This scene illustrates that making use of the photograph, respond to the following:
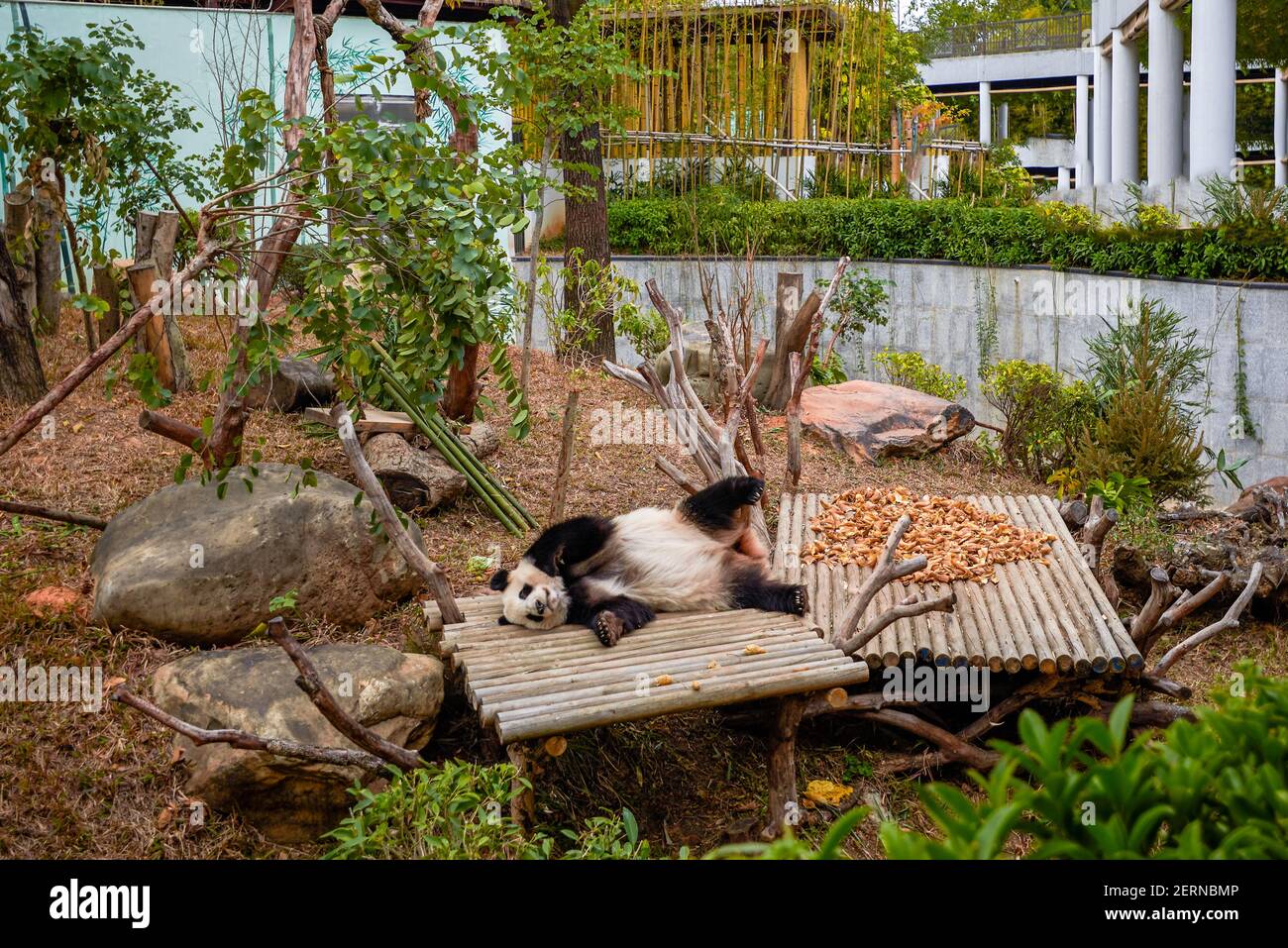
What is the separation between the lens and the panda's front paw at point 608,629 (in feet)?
14.6

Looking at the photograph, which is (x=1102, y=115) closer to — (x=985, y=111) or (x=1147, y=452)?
(x=985, y=111)

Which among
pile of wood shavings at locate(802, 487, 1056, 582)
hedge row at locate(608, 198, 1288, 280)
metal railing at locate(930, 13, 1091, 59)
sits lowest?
pile of wood shavings at locate(802, 487, 1056, 582)

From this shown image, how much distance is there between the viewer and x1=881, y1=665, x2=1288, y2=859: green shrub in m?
1.33

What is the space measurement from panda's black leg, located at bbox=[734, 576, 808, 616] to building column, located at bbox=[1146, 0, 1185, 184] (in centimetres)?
1259

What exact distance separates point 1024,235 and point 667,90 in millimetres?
5138

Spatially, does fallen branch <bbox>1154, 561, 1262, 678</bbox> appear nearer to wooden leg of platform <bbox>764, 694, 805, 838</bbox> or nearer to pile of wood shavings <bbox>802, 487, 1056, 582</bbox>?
pile of wood shavings <bbox>802, 487, 1056, 582</bbox>

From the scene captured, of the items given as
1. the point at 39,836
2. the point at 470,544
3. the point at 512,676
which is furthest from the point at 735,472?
the point at 39,836

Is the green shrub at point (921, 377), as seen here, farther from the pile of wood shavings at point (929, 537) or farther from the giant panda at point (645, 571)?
the giant panda at point (645, 571)

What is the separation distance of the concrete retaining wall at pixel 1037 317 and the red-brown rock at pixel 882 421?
137 centimetres

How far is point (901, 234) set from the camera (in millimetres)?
13945

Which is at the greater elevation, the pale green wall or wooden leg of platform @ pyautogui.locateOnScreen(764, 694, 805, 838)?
the pale green wall

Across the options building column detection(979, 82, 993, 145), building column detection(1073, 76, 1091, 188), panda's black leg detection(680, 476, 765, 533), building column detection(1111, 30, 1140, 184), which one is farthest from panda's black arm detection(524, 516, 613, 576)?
building column detection(979, 82, 993, 145)

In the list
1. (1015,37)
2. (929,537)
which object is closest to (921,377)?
(929,537)

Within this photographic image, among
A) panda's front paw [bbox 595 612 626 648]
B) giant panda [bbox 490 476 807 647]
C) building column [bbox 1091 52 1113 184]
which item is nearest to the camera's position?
panda's front paw [bbox 595 612 626 648]
